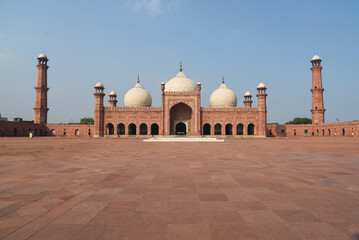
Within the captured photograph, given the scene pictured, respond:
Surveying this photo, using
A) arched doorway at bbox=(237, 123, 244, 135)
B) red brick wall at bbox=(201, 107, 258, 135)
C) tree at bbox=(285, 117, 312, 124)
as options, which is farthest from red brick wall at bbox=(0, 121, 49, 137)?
tree at bbox=(285, 117, 312, 124)

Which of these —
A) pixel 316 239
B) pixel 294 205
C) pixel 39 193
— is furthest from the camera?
pixel 39 193

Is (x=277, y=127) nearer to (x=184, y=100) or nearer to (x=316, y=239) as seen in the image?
(x=184, y=100)

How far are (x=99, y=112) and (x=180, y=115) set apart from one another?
10597 mm

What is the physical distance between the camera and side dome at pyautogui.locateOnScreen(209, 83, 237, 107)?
32.4m

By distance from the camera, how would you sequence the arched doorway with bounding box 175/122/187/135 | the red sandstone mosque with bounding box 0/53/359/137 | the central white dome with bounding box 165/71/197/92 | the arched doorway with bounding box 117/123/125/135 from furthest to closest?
the central white dome with bounding box 165/71/197/92
the arched doorway with bounding box 117/123/125/135
the arched doorway with bounding box 175/122/187/135
the red sandstone mosque with bounding box 0/53/359/137

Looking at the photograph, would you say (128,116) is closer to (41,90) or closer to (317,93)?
(41,90)

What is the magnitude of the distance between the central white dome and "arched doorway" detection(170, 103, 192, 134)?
9.29 feet

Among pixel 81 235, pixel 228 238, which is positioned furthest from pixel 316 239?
pixel 81 235

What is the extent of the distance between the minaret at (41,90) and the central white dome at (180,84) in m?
17.9

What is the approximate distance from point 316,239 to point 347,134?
3194 centimetres

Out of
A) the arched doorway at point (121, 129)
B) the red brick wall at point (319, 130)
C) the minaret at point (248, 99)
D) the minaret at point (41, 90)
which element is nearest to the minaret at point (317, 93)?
the red brick wall at point (319, 130)

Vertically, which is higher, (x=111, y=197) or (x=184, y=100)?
(x=184, y=100)

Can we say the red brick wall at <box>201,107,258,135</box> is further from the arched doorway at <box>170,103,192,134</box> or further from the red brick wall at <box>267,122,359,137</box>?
the red brick wall at <box>267,122,359,137</box>

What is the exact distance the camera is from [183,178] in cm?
349
